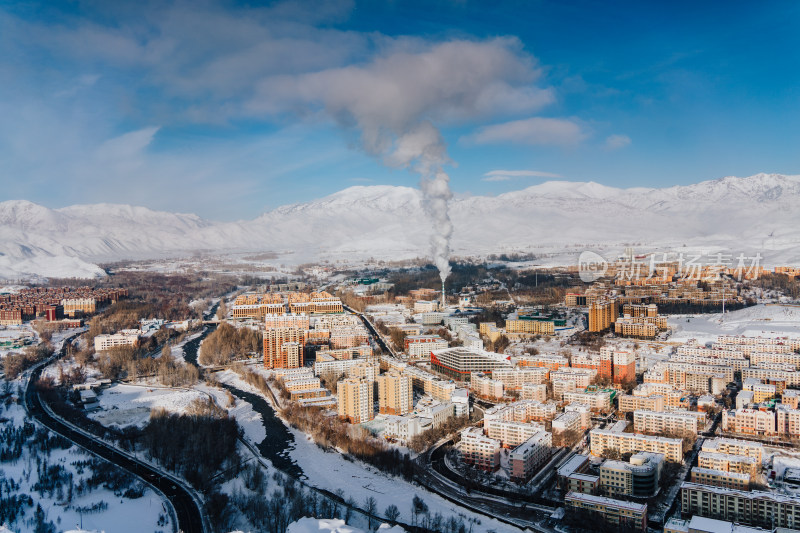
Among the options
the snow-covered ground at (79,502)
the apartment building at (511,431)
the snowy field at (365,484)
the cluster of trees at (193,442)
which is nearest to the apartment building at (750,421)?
the apartment building at (511,431)

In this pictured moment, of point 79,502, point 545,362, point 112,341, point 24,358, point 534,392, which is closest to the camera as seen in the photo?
point 79,502

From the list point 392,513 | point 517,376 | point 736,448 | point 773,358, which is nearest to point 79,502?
point 392,513

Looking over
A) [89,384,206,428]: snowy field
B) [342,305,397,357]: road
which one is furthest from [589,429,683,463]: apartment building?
[342,305,397,357]: road

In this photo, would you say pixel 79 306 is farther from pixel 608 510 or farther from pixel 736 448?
pixel 736 448

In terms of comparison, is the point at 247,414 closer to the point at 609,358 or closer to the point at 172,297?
the point at 609,358

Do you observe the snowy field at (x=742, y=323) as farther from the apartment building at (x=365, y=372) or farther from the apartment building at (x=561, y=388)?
the apartment building at (x=365, y=372)
